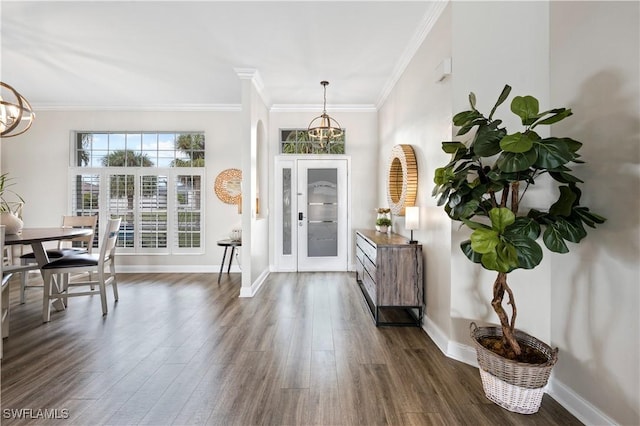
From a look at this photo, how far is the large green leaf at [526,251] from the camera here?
61.2 inches

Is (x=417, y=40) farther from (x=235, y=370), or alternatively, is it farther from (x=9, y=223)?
(x=9, y=223)

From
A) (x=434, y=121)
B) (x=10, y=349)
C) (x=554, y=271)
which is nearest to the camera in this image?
(x=554, y=271)

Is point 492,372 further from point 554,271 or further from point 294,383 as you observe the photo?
point 294,383

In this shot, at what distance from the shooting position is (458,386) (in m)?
2.01

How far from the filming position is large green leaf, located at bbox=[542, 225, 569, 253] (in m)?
1.58

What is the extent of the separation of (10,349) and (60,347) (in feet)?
1.25

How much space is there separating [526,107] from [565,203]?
57 cm

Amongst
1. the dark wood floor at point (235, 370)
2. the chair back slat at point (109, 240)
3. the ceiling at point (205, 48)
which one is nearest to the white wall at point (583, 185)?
the dark wood floor at point (235, 370)

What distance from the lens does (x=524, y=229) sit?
5.31 feet

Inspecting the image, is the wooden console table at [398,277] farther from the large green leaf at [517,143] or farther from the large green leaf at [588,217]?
the large green leaf at [517,143]

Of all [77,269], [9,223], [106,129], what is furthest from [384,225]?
[106,129]

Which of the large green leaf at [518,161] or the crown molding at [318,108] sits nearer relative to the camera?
the large green leaf at [518,161]

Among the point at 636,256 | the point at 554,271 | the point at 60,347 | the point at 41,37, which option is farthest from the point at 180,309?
the point at 636,256

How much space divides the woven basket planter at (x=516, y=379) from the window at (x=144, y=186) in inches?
191
